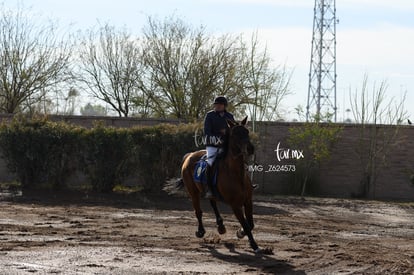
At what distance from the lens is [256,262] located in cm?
1202

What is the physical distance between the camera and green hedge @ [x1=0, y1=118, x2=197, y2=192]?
2491 centimetres

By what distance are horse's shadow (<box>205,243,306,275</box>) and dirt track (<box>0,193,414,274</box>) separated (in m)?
0.02

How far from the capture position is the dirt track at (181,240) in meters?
11.4

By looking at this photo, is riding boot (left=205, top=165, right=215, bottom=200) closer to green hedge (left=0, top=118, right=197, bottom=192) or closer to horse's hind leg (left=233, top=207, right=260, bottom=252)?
horse's hind leg (left=233, top=207, right=260, bottom=252)

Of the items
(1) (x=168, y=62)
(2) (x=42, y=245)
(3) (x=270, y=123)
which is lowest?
(2) (x=42, y=245)

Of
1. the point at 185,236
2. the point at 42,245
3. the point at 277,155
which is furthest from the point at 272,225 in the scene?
the point at 277,155

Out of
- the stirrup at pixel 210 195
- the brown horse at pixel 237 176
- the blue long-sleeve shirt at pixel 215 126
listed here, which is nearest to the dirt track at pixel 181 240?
the brown horse at pixel 237 176

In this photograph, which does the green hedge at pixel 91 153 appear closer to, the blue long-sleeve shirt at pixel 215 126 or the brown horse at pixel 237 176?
the blue long-sleeve shirt at pixel 215 126

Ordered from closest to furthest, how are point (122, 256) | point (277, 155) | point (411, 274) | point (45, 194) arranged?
point (411, 274) < point (122, 256) < point (45, 194) < point (277, 155)

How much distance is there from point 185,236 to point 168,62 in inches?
892

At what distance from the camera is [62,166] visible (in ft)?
84.1

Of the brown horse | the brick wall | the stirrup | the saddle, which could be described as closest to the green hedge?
the brick wall

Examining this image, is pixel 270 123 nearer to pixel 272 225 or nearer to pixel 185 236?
pixel 272 225

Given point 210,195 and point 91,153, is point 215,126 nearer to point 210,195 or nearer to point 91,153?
point 210,195
